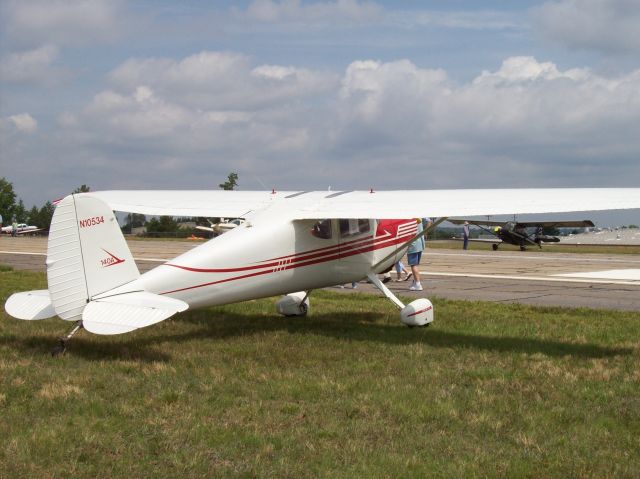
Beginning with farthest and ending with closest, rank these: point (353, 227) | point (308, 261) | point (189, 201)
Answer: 1. point (189, 201)
2. point (353, 227)
3. point (308, 261)

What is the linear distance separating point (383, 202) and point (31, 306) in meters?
4.55

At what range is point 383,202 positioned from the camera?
980 cm

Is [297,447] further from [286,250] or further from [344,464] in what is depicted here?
[286,250]

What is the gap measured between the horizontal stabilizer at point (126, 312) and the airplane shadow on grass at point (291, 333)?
0.62 meters

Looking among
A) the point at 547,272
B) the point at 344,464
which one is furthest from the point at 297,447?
the point at 547,272

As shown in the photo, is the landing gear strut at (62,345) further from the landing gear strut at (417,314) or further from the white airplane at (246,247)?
the landing gear strut at (417,314)

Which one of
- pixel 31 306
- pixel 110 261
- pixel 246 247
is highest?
pixel 246 247

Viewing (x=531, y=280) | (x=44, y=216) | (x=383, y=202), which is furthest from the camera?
(x=44, y=216)

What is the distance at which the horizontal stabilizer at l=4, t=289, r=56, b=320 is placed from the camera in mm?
7695

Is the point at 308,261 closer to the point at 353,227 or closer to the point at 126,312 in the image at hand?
the point at 353,227

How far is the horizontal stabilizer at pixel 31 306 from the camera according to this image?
25.2 feet

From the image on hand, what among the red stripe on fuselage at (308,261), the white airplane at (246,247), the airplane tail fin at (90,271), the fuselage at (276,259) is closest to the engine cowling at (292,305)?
the white airplane at (246,247)

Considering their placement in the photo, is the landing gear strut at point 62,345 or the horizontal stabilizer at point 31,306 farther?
the horizontal stabilizer at point 31,306

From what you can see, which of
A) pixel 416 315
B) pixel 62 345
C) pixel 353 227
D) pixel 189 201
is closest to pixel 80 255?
pixel 62 345
